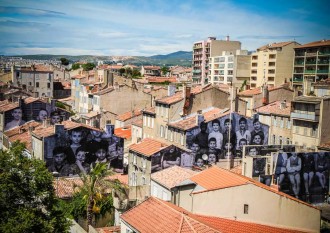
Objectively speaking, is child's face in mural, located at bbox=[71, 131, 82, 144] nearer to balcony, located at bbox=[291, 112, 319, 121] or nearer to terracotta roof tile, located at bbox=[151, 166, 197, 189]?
terracotta roof tile, located at bbox=[151, 166, 197, 189]

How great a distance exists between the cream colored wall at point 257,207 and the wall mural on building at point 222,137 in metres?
17.5

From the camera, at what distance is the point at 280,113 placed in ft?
189

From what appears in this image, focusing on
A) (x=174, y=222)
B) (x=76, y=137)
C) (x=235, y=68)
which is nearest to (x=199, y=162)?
(x=76, y=137)

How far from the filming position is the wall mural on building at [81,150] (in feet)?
144

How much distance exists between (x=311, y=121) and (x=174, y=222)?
32.1 metres

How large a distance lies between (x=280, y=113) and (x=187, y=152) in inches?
831

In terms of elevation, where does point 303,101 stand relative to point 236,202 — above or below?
above

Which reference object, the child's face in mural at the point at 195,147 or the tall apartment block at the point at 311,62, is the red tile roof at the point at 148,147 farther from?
the tall apartment block at the point at 311,62

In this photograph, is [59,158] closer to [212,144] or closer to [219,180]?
[212,144]

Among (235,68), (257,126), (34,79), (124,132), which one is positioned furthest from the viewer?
(235,68)

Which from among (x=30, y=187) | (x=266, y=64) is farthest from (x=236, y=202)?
(x=266, y=64)

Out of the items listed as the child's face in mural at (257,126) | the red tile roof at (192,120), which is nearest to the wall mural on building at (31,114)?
the red tile roof at (192,120)

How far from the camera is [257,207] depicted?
91.7 feet

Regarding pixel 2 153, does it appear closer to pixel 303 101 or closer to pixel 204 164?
pixel 204 164
